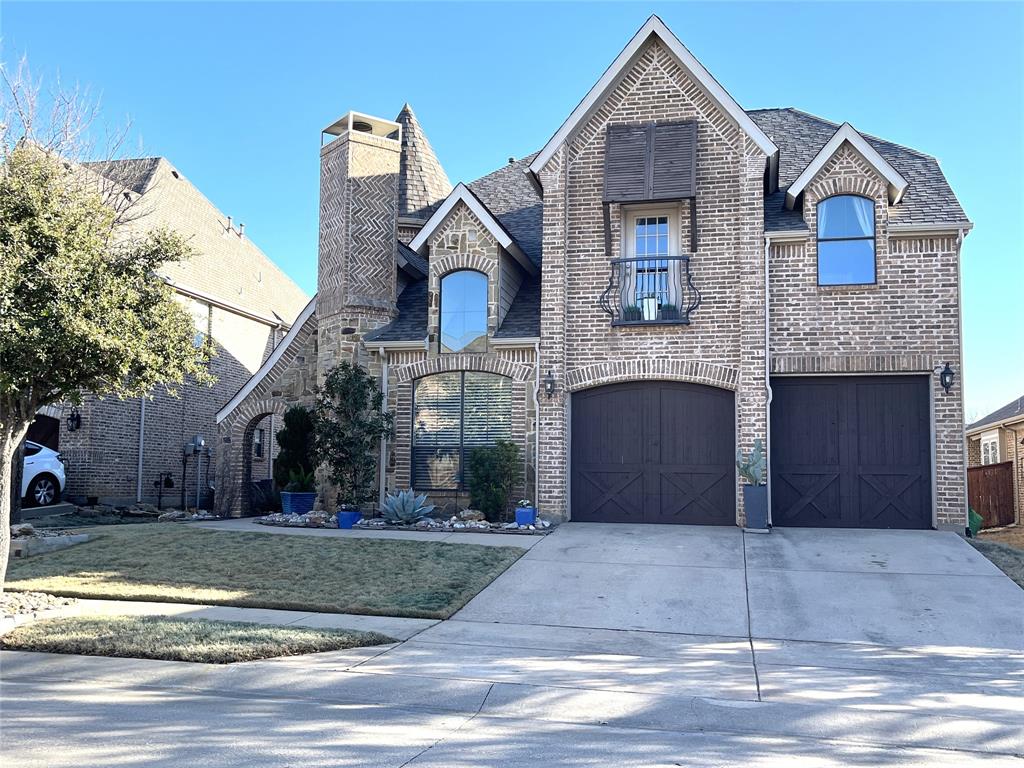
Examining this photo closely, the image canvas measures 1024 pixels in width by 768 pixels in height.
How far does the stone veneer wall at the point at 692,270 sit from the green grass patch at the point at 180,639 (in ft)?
25.0

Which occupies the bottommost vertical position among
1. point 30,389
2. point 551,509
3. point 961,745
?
point 961,745

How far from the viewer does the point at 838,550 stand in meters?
12.3

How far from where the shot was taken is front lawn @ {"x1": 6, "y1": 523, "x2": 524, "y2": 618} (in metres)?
9.64

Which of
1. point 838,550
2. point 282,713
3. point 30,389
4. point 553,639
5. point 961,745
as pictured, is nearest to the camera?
point 961,745

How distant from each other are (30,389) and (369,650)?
15.6 ft

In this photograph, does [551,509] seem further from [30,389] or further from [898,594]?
[30,389]

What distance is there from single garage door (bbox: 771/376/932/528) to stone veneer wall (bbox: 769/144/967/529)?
13.0 inches

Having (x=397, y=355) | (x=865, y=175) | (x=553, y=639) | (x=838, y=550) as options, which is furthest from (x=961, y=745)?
(x=397, y=355)

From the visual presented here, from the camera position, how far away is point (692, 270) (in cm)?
1520

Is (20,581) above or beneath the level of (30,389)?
beneath

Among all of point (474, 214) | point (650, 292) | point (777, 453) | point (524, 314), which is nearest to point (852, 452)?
point (777, 453)

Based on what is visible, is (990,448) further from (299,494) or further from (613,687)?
(613,687)

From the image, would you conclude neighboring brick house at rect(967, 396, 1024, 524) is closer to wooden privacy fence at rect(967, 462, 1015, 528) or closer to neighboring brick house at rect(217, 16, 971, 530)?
wooden privacy fence at rect(967, 462, 1015, 528)

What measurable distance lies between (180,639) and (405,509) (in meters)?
7.39
